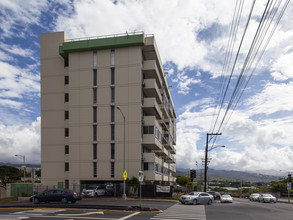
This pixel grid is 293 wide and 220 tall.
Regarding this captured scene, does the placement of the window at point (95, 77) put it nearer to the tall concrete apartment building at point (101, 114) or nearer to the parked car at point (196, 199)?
the tall concrete apartment building at point (101, 114)

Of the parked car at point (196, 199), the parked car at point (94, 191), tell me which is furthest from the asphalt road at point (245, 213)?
the parked car at point (94, 191)

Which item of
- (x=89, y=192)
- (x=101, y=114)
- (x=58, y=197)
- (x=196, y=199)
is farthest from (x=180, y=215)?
(x=101, y=114)

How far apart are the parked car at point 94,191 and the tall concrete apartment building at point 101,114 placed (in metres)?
4.09

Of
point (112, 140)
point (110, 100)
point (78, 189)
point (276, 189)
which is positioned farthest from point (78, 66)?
point (276, 189)

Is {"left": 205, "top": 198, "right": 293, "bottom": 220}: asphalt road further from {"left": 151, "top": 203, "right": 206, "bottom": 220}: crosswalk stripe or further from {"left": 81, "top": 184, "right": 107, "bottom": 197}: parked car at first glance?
{"left": 81, "top": 184, "right": 107, "bottom": 197}: parked car

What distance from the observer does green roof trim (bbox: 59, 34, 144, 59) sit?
4425cm

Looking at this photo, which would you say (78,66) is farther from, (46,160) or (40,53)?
(46,160)

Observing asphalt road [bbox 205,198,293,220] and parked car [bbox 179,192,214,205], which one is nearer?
asphalt road [bbox 205,198,293,220]

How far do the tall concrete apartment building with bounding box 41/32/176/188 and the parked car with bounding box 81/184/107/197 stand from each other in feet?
13.4

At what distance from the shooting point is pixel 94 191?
39188mm

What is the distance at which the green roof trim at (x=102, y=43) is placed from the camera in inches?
→ 1742

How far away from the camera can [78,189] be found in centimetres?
4319

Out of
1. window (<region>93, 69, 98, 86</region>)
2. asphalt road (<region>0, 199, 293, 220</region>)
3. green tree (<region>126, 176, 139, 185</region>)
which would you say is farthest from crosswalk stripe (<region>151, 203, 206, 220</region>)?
window (<region>93, 69, 98, 86</region>)

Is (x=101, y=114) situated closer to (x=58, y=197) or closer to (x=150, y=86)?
(x=150, y=86)
